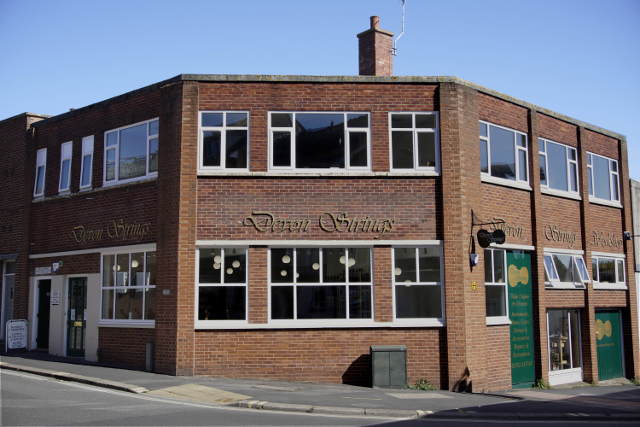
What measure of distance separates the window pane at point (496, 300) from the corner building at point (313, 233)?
5cm

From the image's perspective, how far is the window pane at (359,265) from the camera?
1588cm

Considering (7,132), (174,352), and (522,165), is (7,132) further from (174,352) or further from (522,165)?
(522,165)

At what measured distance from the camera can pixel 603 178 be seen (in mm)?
22172

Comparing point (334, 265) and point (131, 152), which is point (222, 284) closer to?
point (334, 265)

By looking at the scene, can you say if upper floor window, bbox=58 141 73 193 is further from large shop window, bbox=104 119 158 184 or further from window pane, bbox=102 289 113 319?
window pane, bbox=102 289 113 319

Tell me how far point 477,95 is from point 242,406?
10086mm

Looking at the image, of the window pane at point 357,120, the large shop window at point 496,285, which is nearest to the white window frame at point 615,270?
the large shop window at point 496,285

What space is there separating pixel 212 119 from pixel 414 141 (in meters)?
5.08

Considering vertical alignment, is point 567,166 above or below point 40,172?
above

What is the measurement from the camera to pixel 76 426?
9.44 meters

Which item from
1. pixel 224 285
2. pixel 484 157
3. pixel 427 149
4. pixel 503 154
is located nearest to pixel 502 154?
pixel 503 154

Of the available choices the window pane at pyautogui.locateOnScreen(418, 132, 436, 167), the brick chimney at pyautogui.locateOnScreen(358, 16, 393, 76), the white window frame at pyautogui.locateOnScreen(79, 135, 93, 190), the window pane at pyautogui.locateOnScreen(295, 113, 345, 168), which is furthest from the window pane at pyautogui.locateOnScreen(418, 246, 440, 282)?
the white window frame at pyautogui.locateOnScreen(79, 135, 93, 190)

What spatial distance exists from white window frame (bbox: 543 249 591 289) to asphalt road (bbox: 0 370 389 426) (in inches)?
383

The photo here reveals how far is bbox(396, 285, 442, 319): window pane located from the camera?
15.8 metres
